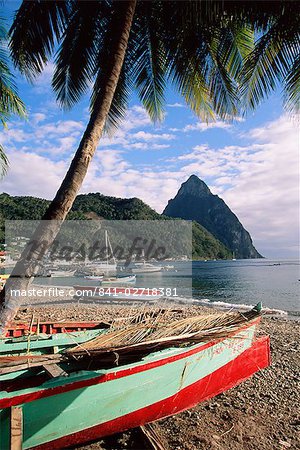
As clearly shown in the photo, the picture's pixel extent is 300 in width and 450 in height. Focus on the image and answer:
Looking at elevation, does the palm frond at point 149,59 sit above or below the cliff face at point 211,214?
below

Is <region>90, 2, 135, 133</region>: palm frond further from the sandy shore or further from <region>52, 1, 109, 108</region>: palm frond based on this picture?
the sandy shore

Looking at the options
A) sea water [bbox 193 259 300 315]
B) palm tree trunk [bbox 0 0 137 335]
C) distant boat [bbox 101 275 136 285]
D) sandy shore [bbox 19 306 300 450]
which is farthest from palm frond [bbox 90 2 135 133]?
distant boat [bbox 101 275 136 285]

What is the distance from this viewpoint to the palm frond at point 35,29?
7121 mm

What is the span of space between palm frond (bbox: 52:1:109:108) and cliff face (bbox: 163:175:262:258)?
162 m

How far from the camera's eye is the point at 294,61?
6.95 meters

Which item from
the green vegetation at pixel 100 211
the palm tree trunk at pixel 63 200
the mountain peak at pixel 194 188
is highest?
the mountain peak at pixel 194 188

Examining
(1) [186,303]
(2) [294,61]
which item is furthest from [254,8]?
(1) [186,303]

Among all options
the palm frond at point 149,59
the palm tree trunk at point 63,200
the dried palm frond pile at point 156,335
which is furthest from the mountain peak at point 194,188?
the dried palm frond pile at point 156,335

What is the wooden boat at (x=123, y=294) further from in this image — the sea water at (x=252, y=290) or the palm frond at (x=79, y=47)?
the palm frond at (x=79, y=47)

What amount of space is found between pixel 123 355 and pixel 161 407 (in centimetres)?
82

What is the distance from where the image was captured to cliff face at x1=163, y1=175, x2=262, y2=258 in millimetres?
171250

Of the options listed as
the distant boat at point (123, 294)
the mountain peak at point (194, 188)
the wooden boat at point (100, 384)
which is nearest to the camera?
the wooden boat at point (100, 384)

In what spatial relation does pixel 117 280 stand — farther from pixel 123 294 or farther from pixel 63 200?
pixel 63 200

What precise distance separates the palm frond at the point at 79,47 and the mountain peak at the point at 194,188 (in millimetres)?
181048
